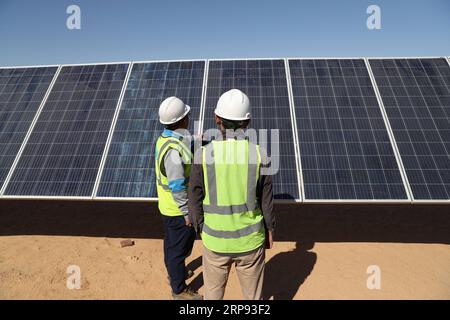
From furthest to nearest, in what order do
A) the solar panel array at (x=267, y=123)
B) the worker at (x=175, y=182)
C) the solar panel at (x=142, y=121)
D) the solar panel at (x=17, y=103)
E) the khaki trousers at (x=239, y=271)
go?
the solar panel at (x=17, y=103), the solar panel at (x=142, y=121), the solar panel array at (x=267, y=123), the worker at (x=175, y=182), the khaki trousers at (x=239, y=271)

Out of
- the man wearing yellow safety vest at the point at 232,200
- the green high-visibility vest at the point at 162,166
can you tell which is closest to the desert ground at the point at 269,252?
Result: the green high-visibility vest at the point at 162,166

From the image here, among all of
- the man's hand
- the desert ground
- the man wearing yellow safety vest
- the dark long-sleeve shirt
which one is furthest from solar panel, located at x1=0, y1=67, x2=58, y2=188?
the man's hand

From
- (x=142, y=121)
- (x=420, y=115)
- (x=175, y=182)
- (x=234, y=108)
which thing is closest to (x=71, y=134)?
(x=142, y=121)

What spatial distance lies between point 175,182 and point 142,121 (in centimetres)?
298

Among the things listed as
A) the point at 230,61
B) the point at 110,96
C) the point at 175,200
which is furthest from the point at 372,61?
the point at 110,96

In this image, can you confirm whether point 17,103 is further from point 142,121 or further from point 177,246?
point 177,246

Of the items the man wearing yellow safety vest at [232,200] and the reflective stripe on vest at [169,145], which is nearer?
the man wearing yellow safety vest at [232,200]

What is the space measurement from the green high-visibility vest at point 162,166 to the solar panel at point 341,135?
8.00 ft

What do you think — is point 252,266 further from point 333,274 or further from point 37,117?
point 37,117

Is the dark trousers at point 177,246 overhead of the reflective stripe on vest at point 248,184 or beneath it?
beneath

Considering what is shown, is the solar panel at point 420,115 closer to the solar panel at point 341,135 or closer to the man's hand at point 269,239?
the solar panel at point 341,135

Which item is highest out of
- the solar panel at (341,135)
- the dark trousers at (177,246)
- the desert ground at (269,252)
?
the solar panel at (341,135)

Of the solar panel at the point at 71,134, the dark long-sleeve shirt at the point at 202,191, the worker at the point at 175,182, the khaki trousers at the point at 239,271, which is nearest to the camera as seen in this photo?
the dark long-sleeve shirt at the point at 202,191

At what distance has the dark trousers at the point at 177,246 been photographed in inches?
159
